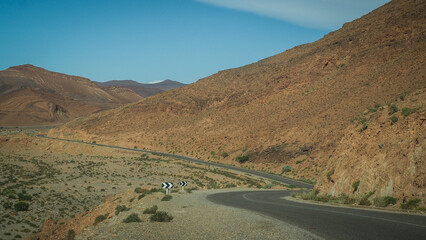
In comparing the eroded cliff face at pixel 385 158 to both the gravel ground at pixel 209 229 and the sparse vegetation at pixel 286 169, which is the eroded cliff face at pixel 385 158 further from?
the sparse vegetation at pixel 286 169

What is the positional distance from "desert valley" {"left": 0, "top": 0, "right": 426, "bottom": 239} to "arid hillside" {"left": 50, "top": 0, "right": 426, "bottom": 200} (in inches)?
11.7

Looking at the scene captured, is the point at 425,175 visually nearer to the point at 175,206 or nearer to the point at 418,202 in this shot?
the point at 418,202

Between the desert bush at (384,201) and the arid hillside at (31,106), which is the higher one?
the arid hillside at (31,106)

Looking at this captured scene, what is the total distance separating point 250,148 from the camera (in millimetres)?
61688

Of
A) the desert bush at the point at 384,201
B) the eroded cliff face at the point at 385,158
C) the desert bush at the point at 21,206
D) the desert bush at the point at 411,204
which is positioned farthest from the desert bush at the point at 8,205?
the desert bush at the point at 411,204

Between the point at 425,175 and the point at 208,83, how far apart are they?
87.9 m

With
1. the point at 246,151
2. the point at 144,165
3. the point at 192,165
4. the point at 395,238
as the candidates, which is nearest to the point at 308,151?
the point at 246,151

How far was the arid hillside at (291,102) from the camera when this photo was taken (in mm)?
51688

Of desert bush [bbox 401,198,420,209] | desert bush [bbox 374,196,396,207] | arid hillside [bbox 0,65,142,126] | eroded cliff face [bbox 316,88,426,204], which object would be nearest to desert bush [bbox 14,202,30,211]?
eroded cliff face [bbox 316,88,426,204]

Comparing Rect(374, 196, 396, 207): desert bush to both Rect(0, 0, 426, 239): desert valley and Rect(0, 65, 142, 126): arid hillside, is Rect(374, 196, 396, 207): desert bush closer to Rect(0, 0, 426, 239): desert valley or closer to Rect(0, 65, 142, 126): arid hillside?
Rect(0, 0, 426, 239): desert valley

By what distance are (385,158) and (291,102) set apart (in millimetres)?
51899

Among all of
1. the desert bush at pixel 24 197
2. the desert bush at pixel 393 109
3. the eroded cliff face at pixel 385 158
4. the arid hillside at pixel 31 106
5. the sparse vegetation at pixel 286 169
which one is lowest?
the desert bush at pixel 24 197

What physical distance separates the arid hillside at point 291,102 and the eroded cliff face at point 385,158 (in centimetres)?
185

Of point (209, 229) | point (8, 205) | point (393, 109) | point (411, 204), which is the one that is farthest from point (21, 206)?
point (393, 109)
